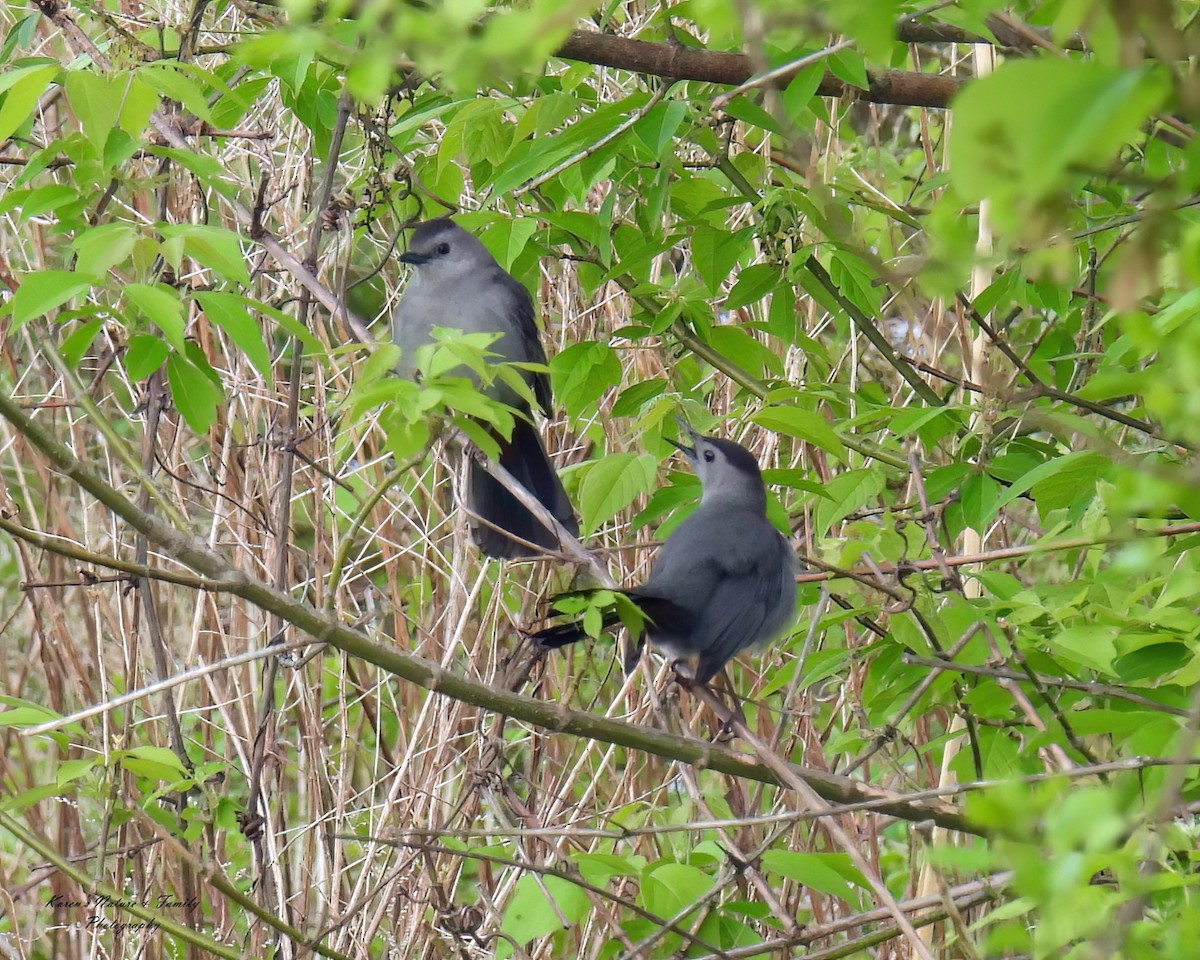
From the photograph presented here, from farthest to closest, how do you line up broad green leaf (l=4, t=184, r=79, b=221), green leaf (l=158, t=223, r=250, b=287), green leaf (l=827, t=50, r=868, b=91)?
green leaf (l=827, t=50, r=868, b=91)
broad green leaf (l=4, t=184, r=79, b=221)
green leaf (l=158, t=223, r=250, b=287)

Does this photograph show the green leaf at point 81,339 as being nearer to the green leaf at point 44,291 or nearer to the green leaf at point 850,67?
the green leaf at point 44,291

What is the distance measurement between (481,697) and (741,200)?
1.34m

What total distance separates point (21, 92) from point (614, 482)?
113 cm

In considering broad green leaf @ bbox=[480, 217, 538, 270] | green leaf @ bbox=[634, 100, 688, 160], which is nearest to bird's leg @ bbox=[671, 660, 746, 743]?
broad green leaf @ bbox=[480, 217, 538, 270]

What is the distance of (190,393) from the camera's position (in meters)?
2.08

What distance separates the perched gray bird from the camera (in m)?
3.53

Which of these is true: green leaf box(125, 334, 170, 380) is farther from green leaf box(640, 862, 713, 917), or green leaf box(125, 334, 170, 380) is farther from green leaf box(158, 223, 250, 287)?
green leaf box(640, 862, 713, 917)

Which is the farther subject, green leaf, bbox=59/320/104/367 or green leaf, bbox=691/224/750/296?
green leaf, bbox=691/224/750/296

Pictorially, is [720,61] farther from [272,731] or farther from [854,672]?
[272,731]

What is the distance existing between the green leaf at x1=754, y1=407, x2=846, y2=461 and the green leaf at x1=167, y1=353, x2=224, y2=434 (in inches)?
35.0

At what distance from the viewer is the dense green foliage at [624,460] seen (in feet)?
3.90

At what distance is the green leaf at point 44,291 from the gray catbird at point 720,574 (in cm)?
130

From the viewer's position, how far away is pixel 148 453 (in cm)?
249

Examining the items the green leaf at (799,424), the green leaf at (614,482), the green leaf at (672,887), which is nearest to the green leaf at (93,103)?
the green leaf at (614,482)
